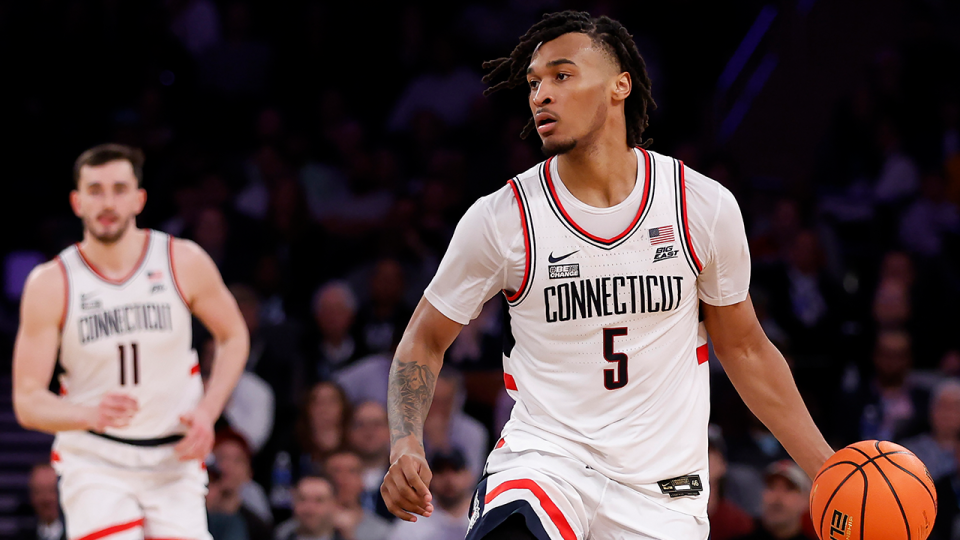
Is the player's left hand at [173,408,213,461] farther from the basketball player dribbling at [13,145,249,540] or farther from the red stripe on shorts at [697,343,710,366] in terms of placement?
the red stripe on shorts at [697,343,710,366]

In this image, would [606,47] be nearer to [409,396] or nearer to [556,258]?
[556,258]

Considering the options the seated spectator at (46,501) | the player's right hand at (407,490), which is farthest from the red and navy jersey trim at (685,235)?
the seated spectator at (46,501)

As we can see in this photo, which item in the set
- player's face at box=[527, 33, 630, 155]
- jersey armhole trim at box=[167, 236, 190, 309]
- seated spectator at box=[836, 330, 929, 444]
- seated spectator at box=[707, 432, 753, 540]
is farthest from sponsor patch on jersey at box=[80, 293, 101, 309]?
seated spectator at box=[836, 330, 929, 444]

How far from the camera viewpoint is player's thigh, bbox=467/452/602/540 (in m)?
3.15

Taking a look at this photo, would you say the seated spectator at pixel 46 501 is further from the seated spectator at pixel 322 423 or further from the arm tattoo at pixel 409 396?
the arm tattoo at pixel 409 396

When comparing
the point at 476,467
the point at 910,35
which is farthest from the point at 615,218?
the point at 910,35

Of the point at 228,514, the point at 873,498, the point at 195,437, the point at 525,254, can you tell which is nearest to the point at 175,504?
the point at 195,437

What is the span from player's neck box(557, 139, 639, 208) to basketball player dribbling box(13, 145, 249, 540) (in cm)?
235

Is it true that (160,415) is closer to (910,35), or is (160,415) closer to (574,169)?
(574,169)

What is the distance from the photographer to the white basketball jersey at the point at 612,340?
341 centimetres

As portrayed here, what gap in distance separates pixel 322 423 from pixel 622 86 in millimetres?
4280

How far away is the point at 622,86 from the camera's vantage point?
12.0ft

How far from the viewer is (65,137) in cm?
983

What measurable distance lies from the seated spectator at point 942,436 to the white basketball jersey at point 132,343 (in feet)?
15.5
